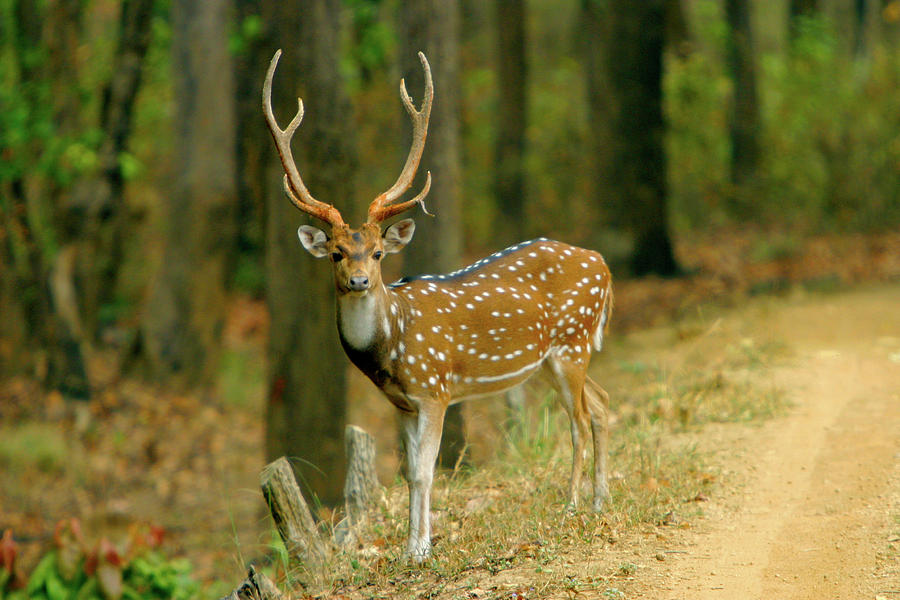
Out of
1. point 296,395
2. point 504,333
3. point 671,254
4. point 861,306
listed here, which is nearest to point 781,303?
point 861,306

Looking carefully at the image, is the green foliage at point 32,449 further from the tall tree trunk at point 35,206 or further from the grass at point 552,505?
the grass at point 552,505

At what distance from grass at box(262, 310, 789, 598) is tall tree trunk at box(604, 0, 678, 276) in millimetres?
7172

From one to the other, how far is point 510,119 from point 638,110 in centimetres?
405

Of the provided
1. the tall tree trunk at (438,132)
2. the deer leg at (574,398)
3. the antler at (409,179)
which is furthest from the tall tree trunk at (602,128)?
the antler at (409,179)

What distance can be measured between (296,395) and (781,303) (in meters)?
6.70

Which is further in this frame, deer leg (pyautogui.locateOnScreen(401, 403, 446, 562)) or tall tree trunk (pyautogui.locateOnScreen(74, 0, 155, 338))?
tall tree trunk (pyautogui.locateOnScreen(74, 0, 155, 338))

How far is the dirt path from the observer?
243 inches

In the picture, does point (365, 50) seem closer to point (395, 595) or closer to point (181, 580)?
point (181, 580)

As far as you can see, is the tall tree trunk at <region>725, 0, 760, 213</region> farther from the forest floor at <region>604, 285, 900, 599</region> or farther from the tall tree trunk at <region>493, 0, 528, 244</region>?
the forest floor at <region>604, 285, 900, 599</region>

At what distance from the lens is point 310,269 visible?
1090 cm

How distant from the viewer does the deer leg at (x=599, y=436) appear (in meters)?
7.32

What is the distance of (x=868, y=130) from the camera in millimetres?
18078

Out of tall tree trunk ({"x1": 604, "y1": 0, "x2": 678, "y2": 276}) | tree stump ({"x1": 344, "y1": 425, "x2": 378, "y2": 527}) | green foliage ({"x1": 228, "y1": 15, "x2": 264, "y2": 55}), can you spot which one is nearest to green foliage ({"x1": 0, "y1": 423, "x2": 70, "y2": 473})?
green foliage ({"x1": 228, "y1": 15, "x2": 264, "y2": 55})

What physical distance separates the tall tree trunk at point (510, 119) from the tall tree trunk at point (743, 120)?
3959 millimetres
